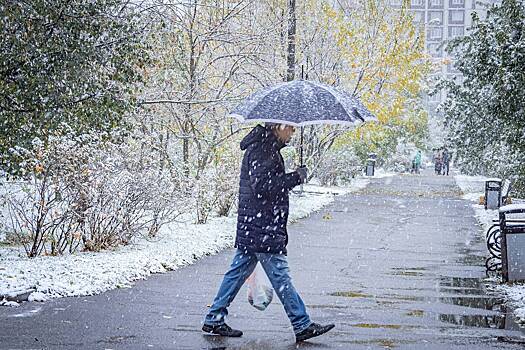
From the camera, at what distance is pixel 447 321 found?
8078 millimetres

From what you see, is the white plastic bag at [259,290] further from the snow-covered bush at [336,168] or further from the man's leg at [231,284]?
the snow-covered bush at [336,168]

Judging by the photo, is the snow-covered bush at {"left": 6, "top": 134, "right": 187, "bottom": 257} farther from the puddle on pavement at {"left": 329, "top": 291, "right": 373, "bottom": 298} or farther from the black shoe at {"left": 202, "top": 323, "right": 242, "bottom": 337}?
the black shoe at {"left": 202, "top": 323, "right": 242, "bottom": 337}

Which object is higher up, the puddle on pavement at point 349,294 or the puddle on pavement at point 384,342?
the puddle on pavement at point 384,342

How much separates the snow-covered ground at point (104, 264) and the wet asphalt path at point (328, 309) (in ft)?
0.79

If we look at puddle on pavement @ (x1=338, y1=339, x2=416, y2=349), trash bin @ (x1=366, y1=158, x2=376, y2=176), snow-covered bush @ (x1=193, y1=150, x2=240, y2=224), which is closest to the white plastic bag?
puddle on pavement @ (x1=338, y1=339, x2=416, y2=349)

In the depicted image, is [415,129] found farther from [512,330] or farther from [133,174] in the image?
[512,330]

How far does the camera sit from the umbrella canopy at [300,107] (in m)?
7.11

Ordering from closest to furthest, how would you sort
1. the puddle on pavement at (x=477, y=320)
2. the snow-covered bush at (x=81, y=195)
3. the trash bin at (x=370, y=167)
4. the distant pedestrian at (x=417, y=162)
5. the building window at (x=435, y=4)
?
the puddle on pavement at (x=477, y=320) → the snow-covered bush at (x=81, y=195) → the trash bin at (x=370, y=167) → the distant pedestrian at (x=417, y=162) → the building window at (x=435, y=4)

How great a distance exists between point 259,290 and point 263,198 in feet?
2.81

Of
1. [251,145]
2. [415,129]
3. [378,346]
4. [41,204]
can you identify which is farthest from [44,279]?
[415,129]

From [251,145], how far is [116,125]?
396cm

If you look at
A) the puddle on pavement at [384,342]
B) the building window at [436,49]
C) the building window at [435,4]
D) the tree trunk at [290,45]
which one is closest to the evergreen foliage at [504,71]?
the building window at [436,49]

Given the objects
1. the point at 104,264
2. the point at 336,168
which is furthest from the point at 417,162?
the point at 104,264

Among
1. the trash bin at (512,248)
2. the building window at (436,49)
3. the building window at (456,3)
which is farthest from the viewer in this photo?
the building window at (456,3)
